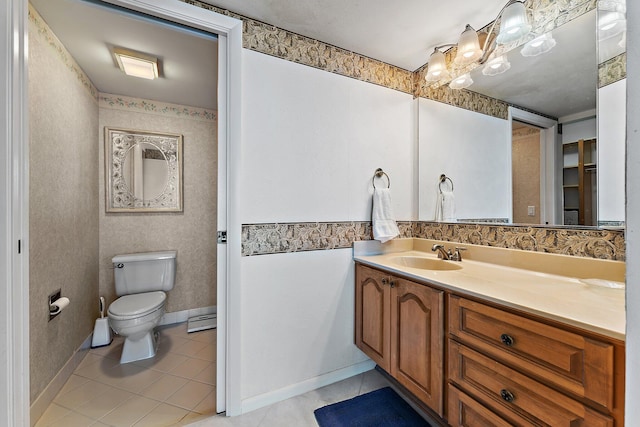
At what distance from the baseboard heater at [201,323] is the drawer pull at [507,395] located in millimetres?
2369

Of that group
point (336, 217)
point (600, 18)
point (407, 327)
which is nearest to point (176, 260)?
point (336, 217)

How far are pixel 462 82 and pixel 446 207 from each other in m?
0.86

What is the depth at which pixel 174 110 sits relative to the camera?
8.49 ft

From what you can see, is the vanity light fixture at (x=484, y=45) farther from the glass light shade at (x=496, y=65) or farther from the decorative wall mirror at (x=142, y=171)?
the decorative wall mirror at (x=142, y=171)

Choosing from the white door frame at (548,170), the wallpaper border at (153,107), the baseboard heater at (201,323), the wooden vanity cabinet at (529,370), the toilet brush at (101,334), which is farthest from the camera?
the baseboard heater at (201,323)

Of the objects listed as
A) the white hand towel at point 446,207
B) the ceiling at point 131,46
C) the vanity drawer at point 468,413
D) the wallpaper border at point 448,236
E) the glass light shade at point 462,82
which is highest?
the ceiling at point 131,46

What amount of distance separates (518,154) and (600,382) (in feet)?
3.93

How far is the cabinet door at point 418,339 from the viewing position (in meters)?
1.20

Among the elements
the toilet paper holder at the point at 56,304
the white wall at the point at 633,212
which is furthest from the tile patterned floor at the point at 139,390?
the white wall at the point at 633,212

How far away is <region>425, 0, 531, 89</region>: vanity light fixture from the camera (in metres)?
1.36

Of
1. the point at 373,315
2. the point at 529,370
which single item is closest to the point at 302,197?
the point at 373,315

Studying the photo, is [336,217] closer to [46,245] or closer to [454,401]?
[454,401]

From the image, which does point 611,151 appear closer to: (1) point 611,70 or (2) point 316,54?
(1) point 611,70

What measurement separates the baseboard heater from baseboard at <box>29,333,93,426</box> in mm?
757
